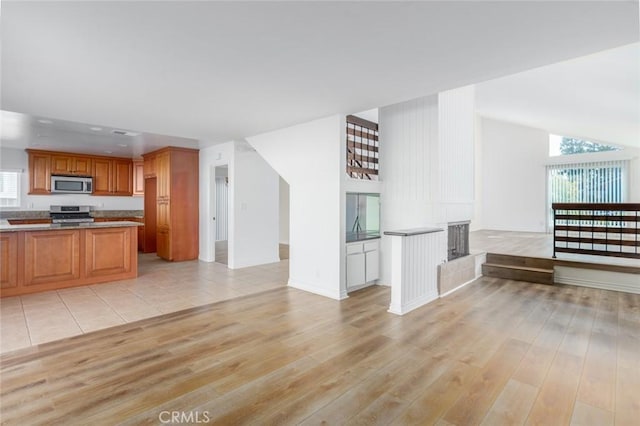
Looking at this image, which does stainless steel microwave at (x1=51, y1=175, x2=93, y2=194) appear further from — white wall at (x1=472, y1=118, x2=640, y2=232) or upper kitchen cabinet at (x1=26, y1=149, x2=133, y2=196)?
white wall at (x1=472, y1=118, x2=640, y2=232)

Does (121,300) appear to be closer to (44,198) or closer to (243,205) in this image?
(243,205)

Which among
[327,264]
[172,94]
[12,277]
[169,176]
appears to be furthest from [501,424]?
[169,176]

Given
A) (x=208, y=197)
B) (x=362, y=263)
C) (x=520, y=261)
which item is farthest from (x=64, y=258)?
(x=520, y=261)

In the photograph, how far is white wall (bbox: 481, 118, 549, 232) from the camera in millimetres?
9117

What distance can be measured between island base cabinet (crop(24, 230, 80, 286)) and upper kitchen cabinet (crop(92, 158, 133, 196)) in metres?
3.49

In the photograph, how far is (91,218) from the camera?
7.45 metres

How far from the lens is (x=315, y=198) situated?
4438mm

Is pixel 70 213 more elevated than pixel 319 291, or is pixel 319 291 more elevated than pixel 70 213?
pixel 70 213

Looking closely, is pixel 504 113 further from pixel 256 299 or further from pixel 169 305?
pixel 169 305

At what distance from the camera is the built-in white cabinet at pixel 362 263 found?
14.1 ft

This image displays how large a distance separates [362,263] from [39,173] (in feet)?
24.3

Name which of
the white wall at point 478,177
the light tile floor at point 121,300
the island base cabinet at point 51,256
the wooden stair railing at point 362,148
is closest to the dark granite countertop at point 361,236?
the wooden stair railing at point 362,148

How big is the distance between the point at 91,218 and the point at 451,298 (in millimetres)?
8054

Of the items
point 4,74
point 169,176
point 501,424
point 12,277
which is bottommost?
point 501,424
